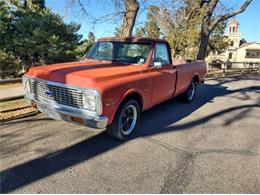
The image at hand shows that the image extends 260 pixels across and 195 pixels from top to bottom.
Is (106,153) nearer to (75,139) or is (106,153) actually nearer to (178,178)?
(75,139)

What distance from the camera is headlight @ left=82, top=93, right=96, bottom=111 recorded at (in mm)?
3421

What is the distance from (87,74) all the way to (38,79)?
39.3 inches

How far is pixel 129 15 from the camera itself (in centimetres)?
966

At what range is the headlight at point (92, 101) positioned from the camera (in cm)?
339

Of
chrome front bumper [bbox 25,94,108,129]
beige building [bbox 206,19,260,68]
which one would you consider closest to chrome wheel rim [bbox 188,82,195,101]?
chrome front bumper [bbox 25,94,108,129]

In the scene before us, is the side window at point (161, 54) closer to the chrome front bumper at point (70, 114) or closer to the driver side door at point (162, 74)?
the driver side door at point (162, 74)

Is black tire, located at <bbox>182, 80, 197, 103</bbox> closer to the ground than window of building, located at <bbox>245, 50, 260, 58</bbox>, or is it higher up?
closer to the ground

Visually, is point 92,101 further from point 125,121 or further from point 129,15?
point 129,15

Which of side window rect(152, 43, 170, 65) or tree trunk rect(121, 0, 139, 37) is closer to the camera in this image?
side window rect(152, 43, 170, 65)

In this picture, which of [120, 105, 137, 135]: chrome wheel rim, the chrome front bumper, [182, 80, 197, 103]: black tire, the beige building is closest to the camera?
the chrome front bumper

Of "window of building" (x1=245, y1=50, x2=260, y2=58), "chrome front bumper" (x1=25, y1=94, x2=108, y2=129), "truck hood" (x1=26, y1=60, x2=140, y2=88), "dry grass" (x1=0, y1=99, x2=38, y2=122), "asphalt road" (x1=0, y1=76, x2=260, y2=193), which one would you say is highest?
"window of building" (x1=245, y1=50, x2=260, y2=58)

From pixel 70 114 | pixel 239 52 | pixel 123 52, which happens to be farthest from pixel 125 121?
pixel 239 52

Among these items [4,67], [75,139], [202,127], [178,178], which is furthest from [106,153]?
[4,67]

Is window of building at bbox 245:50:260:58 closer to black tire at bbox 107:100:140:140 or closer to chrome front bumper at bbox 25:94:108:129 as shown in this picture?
black tire at bbox 107:100:140:140
